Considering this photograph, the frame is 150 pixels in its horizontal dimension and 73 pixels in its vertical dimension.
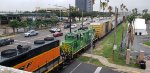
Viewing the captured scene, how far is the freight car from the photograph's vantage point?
1625cm

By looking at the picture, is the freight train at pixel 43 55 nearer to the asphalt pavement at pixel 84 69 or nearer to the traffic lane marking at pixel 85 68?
the asphalt pavement at pixel 84 69

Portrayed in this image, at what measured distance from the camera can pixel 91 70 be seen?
26609 mm

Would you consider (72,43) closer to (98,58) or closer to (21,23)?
(98,58)

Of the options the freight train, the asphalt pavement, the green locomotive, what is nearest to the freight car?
the freight train

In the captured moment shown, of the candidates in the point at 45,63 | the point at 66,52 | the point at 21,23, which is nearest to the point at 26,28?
the point at 21,23

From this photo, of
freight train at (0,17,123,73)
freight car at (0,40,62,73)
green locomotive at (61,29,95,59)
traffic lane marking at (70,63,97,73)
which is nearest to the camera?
freight car at (0,40,62,73)

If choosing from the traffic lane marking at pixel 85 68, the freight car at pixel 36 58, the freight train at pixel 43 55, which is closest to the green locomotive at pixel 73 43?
the freight train at pixel 43 55

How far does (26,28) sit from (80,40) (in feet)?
145

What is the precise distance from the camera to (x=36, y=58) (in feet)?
63.6

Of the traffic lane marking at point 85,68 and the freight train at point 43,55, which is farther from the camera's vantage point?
the traffic lane marking at point 85,68

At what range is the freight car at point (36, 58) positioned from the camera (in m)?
16.2

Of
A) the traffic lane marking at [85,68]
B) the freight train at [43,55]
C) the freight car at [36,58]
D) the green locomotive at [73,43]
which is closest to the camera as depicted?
the freight car at [36,58]

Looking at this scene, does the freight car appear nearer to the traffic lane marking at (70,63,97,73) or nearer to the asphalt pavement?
the asphalt pavement

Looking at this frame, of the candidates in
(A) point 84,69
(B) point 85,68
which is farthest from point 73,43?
(A) point 84,69
